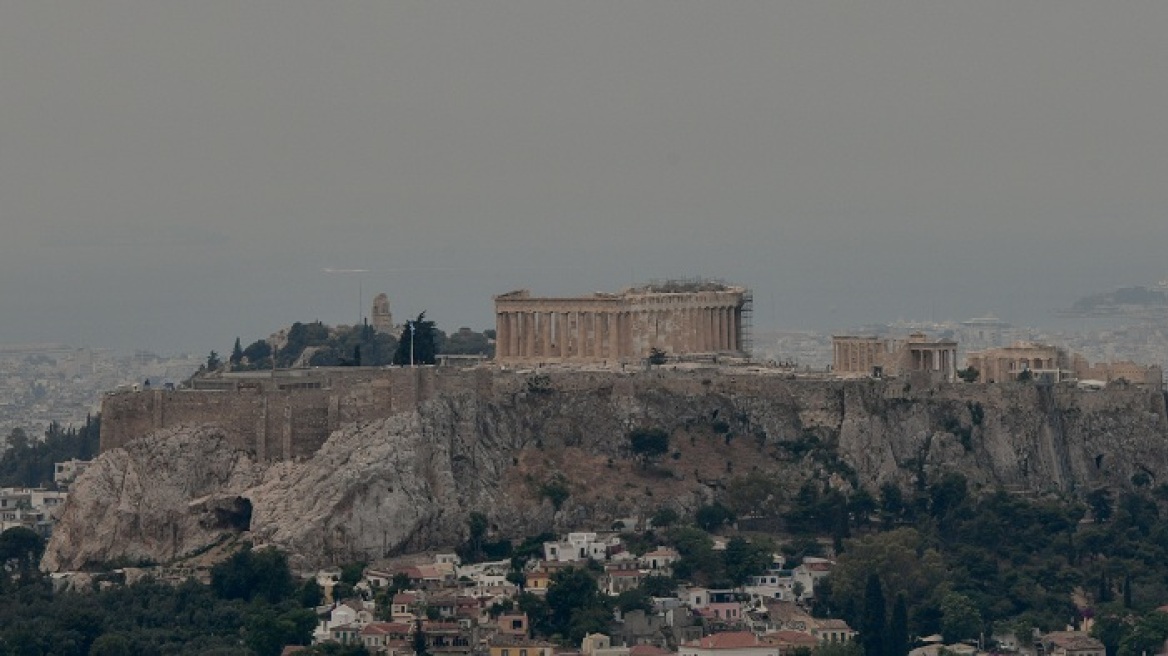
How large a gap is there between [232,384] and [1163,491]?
27.8 metres

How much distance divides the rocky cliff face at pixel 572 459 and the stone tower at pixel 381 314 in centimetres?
3821

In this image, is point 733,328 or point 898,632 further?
point 733,328

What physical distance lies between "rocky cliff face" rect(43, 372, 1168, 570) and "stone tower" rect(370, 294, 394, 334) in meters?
38.2

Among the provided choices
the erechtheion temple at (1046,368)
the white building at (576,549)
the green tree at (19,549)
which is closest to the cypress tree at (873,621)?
the white building at (576,549)

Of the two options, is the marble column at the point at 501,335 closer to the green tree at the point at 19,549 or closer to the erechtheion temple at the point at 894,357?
the erechtheion temple at the point at 894,357

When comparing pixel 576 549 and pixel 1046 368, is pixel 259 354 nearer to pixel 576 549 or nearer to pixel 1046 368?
pixel 1046 368

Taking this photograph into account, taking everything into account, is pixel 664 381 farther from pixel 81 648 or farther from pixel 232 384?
pixel 81 648

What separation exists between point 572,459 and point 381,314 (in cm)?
4300

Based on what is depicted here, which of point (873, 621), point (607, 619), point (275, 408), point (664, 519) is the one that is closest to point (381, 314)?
point (275, 408)

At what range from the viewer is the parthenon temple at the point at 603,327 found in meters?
120

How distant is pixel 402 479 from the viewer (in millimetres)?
107375

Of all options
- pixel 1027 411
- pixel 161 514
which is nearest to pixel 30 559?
pixel 161 514

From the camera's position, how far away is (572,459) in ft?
370

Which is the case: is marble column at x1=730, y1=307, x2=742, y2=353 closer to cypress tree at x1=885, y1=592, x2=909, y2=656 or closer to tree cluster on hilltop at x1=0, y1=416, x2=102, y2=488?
cypress tree at x1=885, y1=592, x2=909, y2=656
